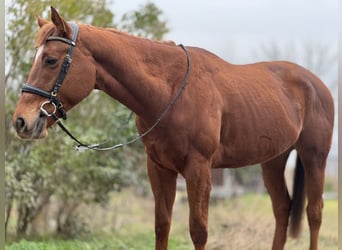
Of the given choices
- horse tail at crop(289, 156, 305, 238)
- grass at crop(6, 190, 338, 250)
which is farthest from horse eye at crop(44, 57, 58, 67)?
horse tail at crop(289, 156, 305, 238)

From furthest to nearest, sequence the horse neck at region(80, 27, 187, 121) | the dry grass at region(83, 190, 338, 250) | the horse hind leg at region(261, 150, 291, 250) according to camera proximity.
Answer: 1. the dry grass at region(83, 190, 338, 250)
2. the horse hind leg at region(261, 150, 291, 250)
3. the horse neck at region(80, 27, 187, 121)

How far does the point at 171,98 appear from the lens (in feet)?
13.3

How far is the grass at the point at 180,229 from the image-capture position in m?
6.53

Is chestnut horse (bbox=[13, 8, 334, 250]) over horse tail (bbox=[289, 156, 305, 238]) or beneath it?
over

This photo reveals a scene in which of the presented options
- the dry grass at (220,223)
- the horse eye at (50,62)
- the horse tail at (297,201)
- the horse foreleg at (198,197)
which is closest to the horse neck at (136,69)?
the horse eye at (50,62)

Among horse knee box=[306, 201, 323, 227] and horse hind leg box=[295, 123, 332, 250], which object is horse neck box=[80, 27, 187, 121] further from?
horse knee box=[306, 201, 323, 227]

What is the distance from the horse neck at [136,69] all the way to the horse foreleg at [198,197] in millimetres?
444

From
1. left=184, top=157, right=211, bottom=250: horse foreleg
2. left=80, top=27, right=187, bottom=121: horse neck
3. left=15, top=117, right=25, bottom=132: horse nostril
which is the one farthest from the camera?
left=184, top=157, right=211, bottom=250: horse foreleg

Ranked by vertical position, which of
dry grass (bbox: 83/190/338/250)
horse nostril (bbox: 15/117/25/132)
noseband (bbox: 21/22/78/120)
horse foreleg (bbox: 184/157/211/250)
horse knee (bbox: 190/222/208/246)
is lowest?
dry grass (bbox: 83/190/338/250)

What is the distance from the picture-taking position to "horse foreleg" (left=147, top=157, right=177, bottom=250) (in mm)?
4348

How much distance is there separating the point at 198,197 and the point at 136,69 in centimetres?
92

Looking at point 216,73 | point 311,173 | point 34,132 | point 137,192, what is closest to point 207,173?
point 216,73

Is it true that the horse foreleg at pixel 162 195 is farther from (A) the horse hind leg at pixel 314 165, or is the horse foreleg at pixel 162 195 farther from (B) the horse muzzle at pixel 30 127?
(A) the horse hind leg at pixel 314 165

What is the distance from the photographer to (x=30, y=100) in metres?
3.65
